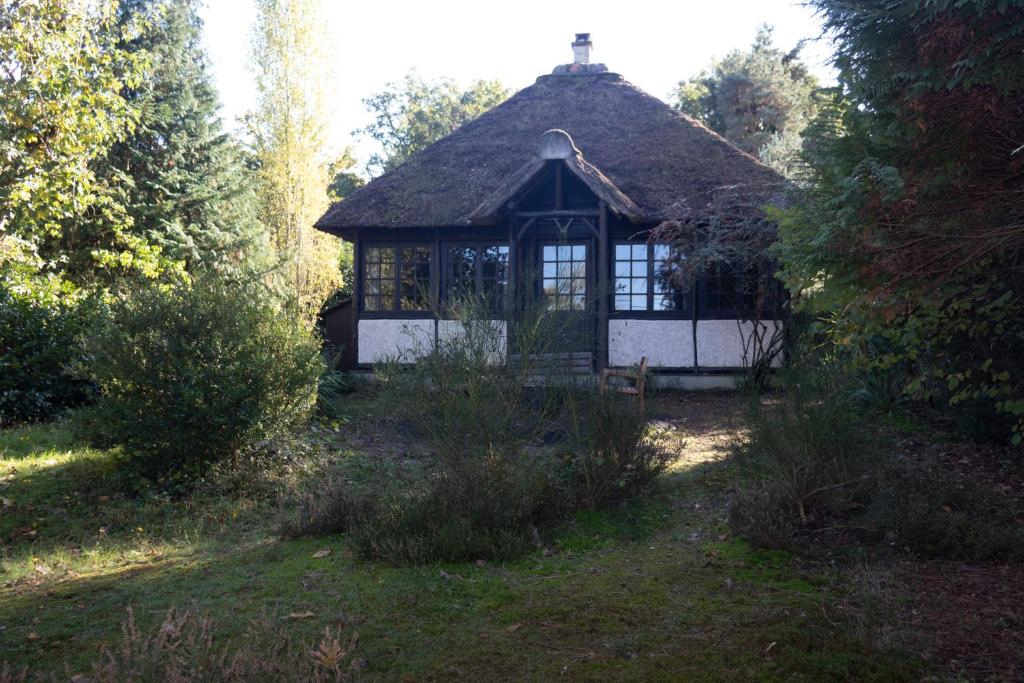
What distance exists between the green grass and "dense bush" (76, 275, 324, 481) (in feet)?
2.67

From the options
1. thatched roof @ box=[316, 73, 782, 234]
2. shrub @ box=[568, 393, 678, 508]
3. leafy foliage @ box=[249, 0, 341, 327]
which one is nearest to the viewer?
shrub @ box=[568, 393, 678, 508]

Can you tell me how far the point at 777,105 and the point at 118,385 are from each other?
1299 inches

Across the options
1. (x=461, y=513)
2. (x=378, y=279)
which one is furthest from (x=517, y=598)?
(x=378, y=279)

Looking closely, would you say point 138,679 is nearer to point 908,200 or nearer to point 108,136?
point 908,200

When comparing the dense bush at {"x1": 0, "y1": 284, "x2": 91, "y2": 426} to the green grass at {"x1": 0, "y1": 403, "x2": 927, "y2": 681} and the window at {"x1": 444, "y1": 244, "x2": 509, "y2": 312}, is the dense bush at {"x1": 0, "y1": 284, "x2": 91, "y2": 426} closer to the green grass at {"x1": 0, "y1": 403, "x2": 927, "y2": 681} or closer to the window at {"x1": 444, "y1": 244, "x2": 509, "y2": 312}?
the green grass at {"x1": 0, "y1": 403, "x2": 927, "y2": 681}

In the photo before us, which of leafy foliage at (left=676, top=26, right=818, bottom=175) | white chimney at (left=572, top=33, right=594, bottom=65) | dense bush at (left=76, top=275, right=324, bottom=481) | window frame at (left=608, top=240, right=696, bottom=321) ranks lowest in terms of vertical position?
dense bush at (left=76, top=275, right=324, bottom=481)

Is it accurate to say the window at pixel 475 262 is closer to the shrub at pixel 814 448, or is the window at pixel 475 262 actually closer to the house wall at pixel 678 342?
the house wall at pixel 678 342

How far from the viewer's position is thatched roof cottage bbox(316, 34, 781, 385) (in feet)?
47.1

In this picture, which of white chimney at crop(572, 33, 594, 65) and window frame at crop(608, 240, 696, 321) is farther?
white chimney at crop(572, 33, 594, 65)

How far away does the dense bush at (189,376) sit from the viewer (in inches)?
320

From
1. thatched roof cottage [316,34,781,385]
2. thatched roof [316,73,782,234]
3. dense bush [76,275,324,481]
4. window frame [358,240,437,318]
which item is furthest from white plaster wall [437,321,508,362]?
window frame [358,240,437,318]

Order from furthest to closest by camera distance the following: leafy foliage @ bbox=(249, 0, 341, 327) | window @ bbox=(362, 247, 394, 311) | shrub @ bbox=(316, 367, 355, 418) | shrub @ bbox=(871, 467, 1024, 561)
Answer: leafy foliage @ bbox=(249, 0, 341, 327), window @ bbox=(362, 247, 394, 311), shrub @ bbox=(316, 367, 355, 418), shrub @ bbox=(871, 467, 1024, 561)

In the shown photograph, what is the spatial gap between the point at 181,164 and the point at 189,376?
13994 mm

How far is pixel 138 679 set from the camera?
359 centimetres
